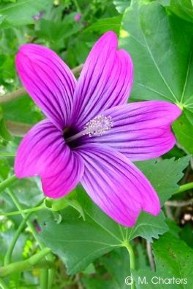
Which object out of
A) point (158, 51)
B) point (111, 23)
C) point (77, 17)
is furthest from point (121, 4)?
point (77, 17)

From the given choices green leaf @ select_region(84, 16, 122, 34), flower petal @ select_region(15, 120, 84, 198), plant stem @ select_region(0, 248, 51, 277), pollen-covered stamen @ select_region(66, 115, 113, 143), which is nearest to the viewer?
flower petal @ select_region(15, 120, 84, 198)

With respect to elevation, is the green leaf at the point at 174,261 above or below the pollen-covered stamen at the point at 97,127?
below

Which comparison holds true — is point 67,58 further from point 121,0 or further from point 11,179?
point 11,179

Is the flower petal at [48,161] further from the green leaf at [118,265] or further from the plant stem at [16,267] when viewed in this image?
the green leaf at [118,265]

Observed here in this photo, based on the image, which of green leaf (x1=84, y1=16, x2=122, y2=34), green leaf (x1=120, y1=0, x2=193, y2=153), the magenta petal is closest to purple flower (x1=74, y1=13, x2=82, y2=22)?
green leaf (x1=84, y1=16, x2=122, y2=34)

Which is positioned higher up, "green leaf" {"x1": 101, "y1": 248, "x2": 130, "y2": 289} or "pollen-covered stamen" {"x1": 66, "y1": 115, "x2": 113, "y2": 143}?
"pollen-covered stamen" {"x1": 66, "y1": 115, "x2": 113, "y2": 143}

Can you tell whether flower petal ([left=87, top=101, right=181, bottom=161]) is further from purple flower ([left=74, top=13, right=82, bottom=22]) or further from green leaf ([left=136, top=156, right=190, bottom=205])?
purple flower ([left=74, top=13, right=82, bottom=22])

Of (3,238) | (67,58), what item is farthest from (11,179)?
(67,58)

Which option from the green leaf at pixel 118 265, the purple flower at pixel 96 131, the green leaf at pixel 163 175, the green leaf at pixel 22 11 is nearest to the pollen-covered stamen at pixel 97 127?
the purple flower at pixel 96 131
